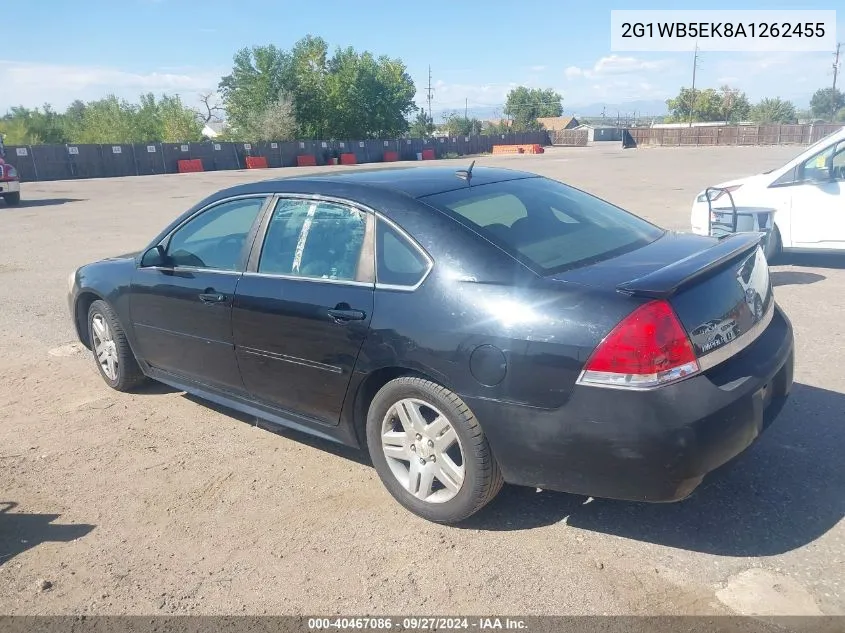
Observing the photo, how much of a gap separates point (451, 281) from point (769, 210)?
577cm

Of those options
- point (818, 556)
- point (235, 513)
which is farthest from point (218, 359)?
point (818, 556)

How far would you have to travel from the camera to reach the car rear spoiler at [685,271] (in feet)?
9.11

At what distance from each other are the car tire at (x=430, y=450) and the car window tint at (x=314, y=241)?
69 centimetres

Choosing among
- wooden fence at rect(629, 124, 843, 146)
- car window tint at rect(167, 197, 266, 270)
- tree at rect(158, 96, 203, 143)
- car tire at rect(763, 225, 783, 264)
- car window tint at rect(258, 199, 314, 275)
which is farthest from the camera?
tree at rect(158, 96, 203, 143)

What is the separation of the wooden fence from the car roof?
6865cm

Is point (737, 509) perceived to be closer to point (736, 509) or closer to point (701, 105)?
point (736, 509)

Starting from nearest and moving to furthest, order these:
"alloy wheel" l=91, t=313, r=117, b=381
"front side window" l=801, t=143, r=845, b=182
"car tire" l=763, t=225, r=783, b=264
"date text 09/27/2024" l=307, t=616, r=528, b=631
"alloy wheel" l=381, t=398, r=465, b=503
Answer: "date text 09/27/2024" l=307, t=616, r=528, b=631, "alloy wheel" l=381, t=398, r=465, b=503, "alloy wheel" l=91, t=313, r=117, b=381, "front side window" l=801, t=143, r=845, b=182, "car tire" l=763, t=225, r=783, b=264

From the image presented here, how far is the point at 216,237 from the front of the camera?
436 cm

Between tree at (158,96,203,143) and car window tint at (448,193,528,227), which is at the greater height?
tree at (158,96,203,143)

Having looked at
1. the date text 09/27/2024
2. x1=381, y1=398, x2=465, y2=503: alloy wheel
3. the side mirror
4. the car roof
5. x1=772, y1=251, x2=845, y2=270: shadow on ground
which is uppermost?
the car roof

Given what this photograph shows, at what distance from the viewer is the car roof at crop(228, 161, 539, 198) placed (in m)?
3.67

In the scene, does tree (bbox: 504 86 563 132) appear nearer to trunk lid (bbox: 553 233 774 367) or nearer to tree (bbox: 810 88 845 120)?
tree (bbox: 810 88 845 120)

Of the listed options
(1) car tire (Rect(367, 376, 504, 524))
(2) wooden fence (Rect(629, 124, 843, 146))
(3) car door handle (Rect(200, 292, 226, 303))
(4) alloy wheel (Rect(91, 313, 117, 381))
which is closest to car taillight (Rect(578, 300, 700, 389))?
(1) car tire (Rect(367, 376, 504, 524))

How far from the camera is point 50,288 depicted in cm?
918
